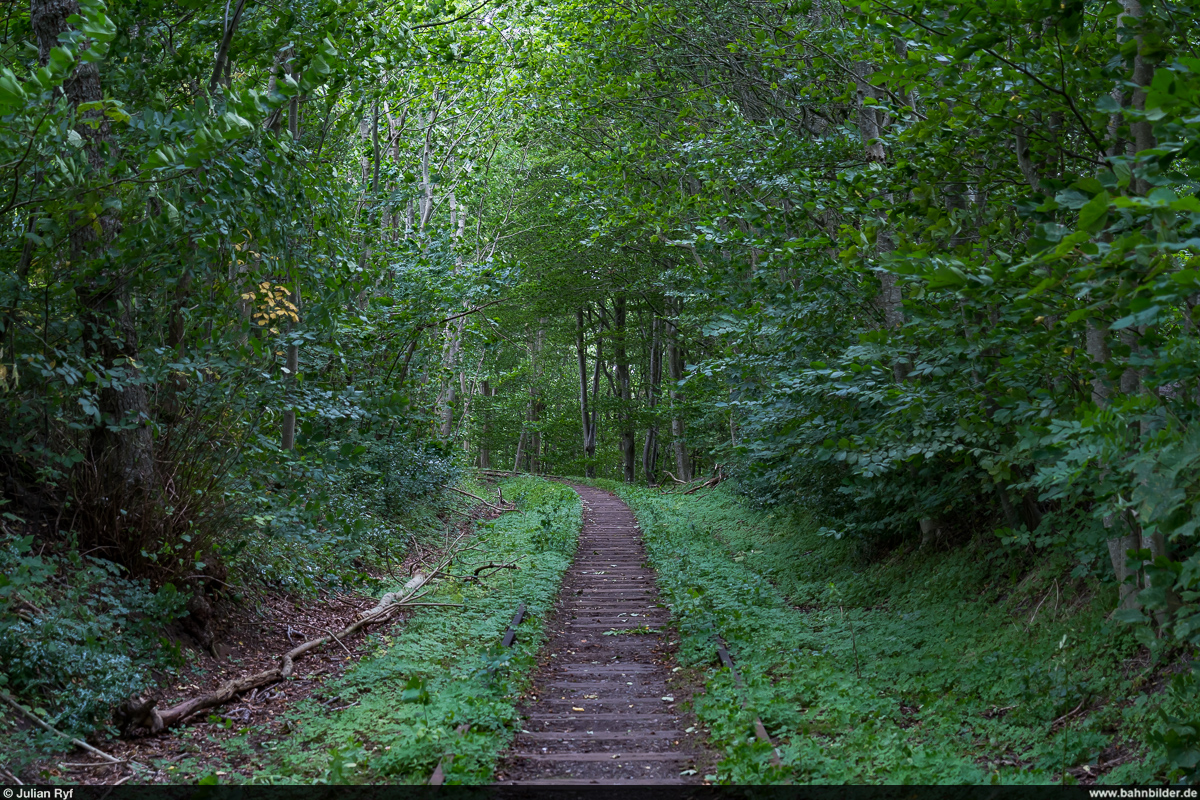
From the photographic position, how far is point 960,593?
7883mm

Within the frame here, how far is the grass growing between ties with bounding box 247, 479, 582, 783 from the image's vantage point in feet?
15.6

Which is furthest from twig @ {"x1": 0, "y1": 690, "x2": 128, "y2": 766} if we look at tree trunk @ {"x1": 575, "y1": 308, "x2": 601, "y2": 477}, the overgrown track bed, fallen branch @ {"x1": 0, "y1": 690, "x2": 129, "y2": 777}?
tree trunk @ {"x1": 575, "y1": 308, "x2": 601, "y2": 477}

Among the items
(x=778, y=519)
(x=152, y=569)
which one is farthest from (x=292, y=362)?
(x=778, y=519)

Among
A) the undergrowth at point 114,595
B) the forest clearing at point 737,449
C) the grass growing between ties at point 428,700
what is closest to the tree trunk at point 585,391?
the forest clearing at point 737,449

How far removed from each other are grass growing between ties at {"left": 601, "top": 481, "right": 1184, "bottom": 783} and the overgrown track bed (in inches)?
14.4

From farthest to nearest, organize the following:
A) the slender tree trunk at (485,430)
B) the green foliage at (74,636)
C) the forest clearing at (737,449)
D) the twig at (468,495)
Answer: the slender tree trunk at (485,430), the twig at (468,495), the green foliage at (74,636), the forest clearing at (737,449)

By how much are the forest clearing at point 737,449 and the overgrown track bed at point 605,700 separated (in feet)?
0.17

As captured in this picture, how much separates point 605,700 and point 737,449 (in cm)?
356

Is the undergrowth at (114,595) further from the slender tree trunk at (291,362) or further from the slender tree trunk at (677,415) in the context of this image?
the slender tree trunk at (677,415)

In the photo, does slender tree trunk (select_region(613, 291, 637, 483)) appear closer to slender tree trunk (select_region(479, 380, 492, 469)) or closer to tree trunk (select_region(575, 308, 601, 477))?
tree trunk (select_region(575, 308, 601, 477))

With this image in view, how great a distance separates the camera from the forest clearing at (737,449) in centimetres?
435

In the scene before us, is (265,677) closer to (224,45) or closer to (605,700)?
(605,700)

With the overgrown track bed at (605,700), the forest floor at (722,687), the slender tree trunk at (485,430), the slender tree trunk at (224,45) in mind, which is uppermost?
the slender tree trunk at (224,45)
